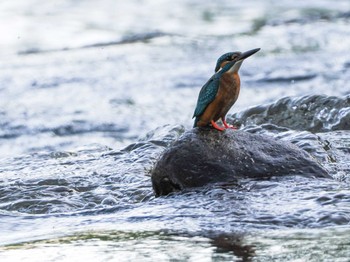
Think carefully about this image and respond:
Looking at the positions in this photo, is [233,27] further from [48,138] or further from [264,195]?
[264,195]

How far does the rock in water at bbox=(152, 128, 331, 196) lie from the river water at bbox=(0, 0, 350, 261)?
12cm

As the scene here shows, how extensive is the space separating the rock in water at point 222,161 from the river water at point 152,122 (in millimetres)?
122

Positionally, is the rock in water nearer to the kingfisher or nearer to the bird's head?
the kingfisher

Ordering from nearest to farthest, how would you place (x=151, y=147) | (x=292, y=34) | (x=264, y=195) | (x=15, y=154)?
1. (x=264, y=195)
2. (x=151, y=147)
3. (x=15, y=154)
4. (x=292, y=34)

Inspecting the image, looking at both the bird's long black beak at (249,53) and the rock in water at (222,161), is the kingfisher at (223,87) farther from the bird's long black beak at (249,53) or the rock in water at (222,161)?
the rock in water at (222,161)

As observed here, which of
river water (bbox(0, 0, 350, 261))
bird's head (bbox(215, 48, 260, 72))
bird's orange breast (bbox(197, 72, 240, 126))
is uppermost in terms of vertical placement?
bird's head (bbox(215, 48, 260, 72))

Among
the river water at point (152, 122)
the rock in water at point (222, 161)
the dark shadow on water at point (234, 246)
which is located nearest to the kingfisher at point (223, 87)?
the rock in water at point (222, 161)

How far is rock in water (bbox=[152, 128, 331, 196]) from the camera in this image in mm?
5949

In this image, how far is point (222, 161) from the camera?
596 cm

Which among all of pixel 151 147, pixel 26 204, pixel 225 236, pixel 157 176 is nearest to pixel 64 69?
pixel 151 147

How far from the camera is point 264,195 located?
567cm

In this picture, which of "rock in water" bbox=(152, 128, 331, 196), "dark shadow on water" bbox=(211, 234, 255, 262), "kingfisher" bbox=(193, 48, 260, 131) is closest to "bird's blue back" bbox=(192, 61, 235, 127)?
"kingfisher" bbox=(193, 48, 260, 131)

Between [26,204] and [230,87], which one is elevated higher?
[230,87]

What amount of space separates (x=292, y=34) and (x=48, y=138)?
439 cm
